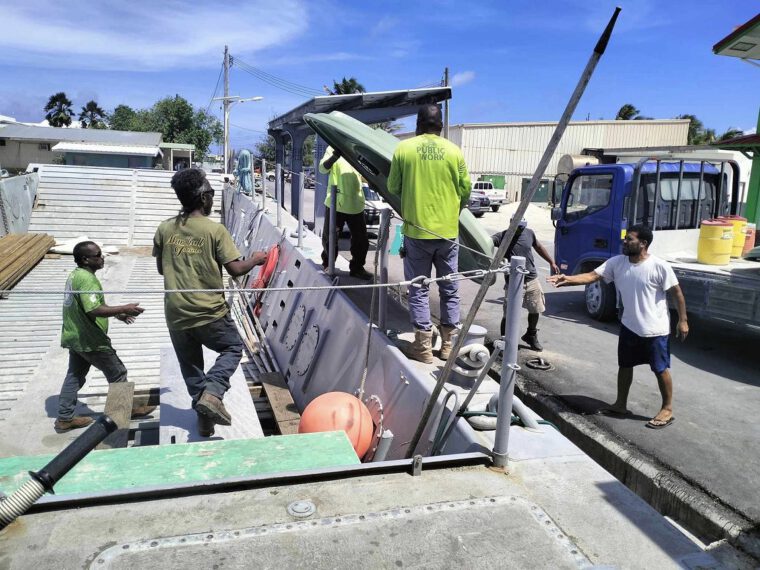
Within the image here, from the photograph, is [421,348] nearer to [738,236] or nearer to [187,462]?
[187,462]

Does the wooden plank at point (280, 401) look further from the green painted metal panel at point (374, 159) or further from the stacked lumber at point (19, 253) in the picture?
the stacked lumber at point (19, 253)

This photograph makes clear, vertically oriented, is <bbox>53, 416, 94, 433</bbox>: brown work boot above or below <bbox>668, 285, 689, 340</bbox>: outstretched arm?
below

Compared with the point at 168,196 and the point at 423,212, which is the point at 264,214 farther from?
the point at 423,212

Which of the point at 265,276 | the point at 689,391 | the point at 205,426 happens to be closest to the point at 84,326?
the point at 205,426

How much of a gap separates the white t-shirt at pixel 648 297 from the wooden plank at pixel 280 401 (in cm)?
312

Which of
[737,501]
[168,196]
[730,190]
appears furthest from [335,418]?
[168,196]

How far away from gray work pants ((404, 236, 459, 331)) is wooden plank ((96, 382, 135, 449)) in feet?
7.60

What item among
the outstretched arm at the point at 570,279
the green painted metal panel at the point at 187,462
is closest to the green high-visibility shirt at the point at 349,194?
the outstretched arm at the point at 570,279

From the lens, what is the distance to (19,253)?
10742mm

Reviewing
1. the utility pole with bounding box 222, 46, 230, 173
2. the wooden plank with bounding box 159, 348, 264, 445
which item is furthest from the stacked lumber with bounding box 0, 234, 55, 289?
the utility pole with bounding box 222, 46, 230, 173

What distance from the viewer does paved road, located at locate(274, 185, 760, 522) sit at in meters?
4.52

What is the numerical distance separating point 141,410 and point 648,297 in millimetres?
4668

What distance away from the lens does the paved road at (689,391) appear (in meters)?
4.52

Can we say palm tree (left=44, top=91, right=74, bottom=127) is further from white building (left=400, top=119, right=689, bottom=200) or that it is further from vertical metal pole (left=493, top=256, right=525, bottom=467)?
vertical metal pole (left=493, top=256, right=525, bottom=467)
